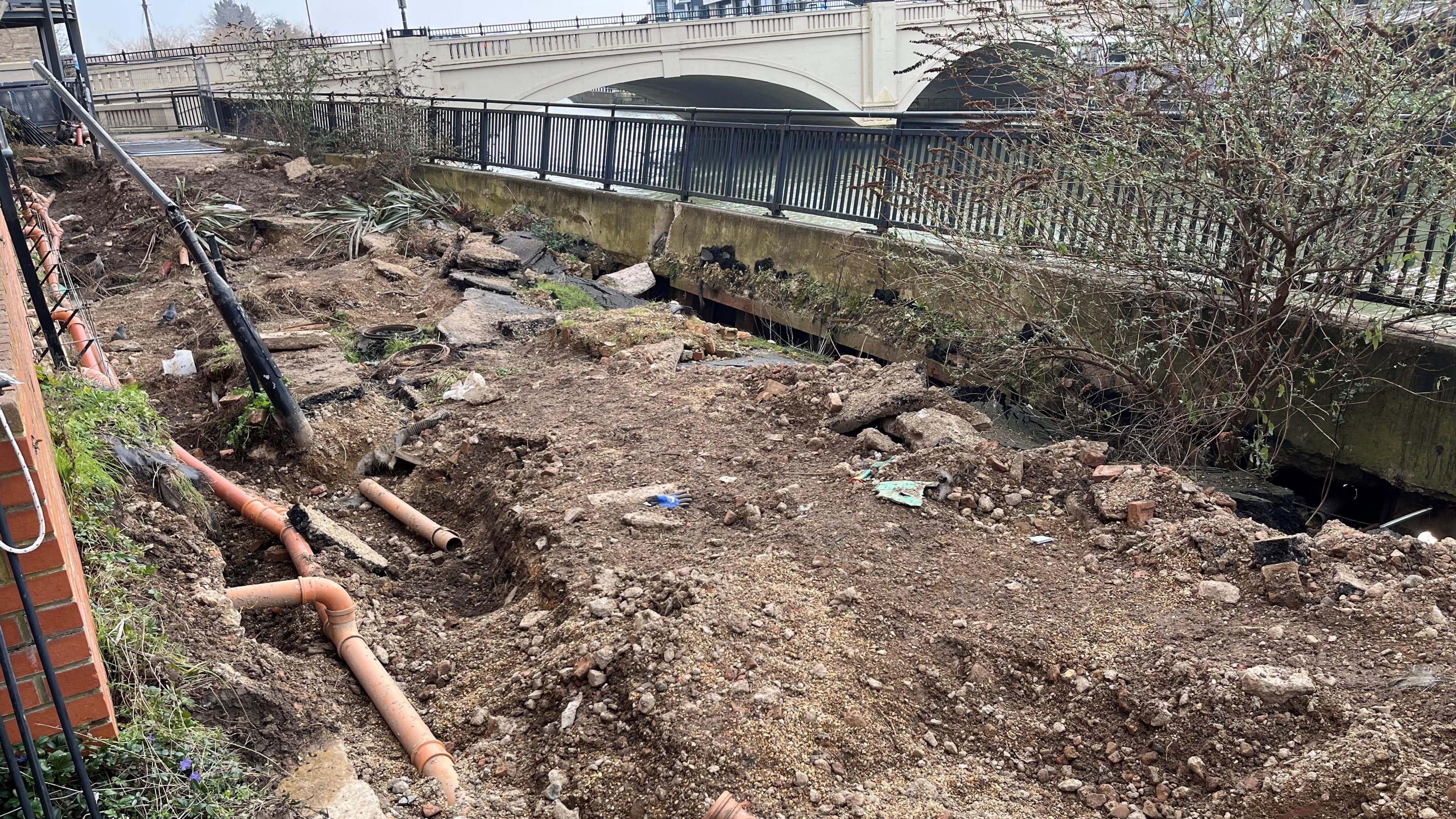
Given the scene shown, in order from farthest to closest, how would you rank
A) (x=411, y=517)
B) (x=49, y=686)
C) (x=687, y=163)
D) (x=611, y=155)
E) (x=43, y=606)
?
(x=611, y=155), (x=687, y=163), (x=411, y=517), (x=43, y=606), (x=49, y=686)

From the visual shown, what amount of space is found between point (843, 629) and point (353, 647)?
6.49ft

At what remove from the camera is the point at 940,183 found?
771 cm

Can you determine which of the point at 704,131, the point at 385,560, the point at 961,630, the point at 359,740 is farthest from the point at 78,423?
the point at 704,131

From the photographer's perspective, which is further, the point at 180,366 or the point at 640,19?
the point at 640,19

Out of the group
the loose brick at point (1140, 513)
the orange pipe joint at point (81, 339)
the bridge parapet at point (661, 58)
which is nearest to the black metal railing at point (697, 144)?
the loose brick at point (1140, 513)

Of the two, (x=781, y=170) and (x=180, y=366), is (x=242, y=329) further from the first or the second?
(x=781, y=170)

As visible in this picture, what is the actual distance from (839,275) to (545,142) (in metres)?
5.86

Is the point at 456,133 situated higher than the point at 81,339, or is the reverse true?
the point at 456,133

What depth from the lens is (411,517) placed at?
17.5 feet

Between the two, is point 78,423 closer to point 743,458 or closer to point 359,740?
point 359,740

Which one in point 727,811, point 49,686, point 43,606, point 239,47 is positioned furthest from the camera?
point 239,47

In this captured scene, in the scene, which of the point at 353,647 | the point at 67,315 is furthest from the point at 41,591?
the point at 67,315

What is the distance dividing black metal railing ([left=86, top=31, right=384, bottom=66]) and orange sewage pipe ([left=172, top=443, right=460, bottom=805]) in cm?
1488

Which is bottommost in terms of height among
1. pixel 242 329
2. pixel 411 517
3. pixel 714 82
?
pixel 411 517
